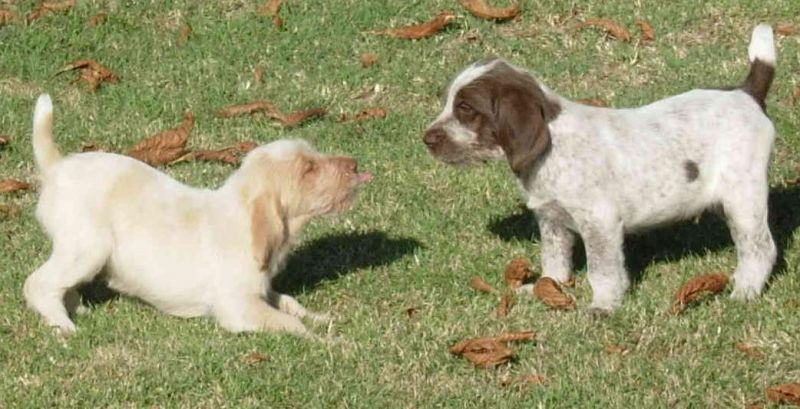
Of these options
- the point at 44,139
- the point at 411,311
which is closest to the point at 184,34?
the point at 44,139

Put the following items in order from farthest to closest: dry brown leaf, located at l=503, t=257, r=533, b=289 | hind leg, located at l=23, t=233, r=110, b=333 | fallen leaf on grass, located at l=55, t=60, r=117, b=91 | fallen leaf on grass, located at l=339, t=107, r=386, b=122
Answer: fallen leaf on grass, located at l=55, t=60, r=117, b=91 < fallen leaf on grass, located at l=339, t=107, r=386, b=122 < dry brown leaf, located at l=503, t=257, r=533, b=289 < hind leg, located at l=23, t=233, r=110, b=333

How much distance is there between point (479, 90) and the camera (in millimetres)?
7965

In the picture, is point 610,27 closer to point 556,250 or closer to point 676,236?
point 676,236

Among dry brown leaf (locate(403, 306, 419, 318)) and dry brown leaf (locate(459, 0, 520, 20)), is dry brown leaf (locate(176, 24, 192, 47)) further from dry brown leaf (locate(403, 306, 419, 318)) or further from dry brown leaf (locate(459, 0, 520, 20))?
dry brown leaf (locate(403, 306, 419, 318))

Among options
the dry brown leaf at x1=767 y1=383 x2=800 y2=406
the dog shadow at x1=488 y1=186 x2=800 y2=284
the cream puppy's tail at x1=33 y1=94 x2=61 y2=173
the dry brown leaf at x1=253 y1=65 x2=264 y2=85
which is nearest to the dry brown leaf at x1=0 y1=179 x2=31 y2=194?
the cream puppy's tail at x1=33 y1=94 x2=61 y2=173

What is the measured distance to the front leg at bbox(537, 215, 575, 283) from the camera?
27.7ft

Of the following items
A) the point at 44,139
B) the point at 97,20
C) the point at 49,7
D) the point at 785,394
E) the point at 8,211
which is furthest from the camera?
the point at 49,7

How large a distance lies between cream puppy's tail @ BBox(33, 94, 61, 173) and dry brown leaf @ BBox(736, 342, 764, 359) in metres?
3.34

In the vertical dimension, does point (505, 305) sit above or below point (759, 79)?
below

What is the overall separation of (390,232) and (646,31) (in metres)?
4.05

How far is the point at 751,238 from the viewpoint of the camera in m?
8.30

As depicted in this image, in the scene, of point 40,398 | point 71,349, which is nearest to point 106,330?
point 71,349

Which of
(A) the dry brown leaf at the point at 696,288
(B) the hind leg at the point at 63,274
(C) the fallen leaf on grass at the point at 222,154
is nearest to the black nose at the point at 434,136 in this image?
(A) the dry brown leaf at the point at 696,288

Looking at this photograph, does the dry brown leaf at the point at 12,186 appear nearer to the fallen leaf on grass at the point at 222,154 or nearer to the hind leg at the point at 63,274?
the fallen leaf on grass at the point at 222,154
